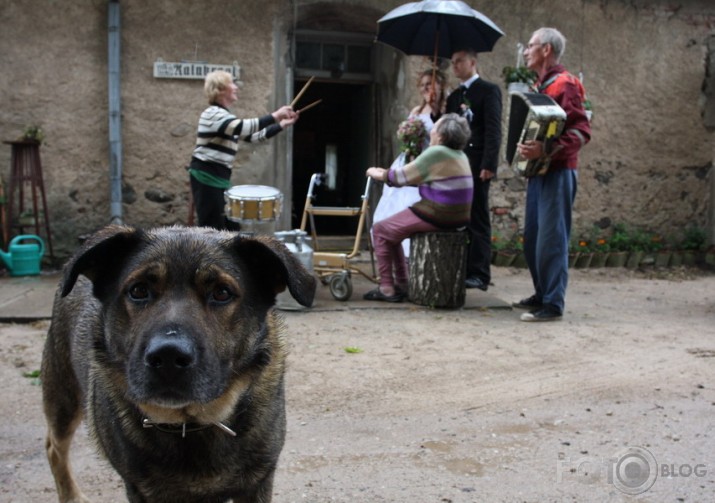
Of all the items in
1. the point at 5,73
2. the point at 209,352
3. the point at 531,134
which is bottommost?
the point at 209,352

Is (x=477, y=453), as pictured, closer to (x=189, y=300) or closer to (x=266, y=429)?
(x=266, y=429)

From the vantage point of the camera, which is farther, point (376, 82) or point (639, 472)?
point (376, 82)

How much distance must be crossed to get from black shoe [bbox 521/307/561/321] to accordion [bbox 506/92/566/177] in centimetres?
124

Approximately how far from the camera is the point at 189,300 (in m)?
2.17

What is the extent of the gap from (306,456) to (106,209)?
249 inches

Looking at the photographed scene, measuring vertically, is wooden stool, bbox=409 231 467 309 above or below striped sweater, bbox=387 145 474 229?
below

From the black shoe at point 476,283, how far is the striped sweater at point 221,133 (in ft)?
8.61

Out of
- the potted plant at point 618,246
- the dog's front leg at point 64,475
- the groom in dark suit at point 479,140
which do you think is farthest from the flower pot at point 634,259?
the dog's front leg at point 64,475

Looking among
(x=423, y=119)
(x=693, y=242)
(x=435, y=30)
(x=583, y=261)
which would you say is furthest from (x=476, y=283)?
(x=693, y=242)

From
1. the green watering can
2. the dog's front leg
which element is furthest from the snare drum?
the dog's front leg

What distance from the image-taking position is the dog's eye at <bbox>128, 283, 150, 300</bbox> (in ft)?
→ 7.23

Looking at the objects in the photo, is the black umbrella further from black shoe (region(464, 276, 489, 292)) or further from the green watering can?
the green watering can

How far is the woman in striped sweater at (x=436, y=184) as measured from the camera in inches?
268

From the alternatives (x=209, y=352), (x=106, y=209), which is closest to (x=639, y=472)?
(x=209, y=352)
